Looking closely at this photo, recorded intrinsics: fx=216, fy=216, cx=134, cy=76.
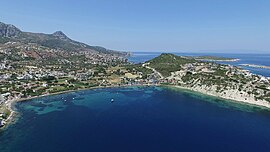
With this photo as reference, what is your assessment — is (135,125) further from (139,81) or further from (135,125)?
(139,81)

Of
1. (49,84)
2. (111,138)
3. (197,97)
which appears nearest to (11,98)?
(49,84)

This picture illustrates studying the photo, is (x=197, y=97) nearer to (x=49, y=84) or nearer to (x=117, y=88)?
(x=117, y=88)

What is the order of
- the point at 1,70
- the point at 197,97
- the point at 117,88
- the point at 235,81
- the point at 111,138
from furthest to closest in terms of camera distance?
1. the point at 1,70
2. the point at 117,88
3. the point at 235,81
4. the point at 197,97
5. the point at 111,138

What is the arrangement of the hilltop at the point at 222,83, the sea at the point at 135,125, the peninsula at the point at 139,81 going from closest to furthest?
the sea at the point at 135,125 → the peninsula at the point at 139,81 → the hilltop at the point at 222,83

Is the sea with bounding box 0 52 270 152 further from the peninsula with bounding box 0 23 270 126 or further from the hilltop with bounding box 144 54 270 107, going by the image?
the hilltop with bounding box 144 54 270 107

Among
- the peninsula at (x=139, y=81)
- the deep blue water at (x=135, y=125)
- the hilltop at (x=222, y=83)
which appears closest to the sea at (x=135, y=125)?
the deep blue water at (x=135, y=125)

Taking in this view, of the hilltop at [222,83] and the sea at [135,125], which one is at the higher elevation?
the hilltop at [222,83]

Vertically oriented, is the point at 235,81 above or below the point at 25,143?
above

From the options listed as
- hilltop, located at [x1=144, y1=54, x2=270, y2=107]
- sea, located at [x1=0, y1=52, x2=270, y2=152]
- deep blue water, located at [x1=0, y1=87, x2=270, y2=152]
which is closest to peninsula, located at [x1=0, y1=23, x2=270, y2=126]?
hilltop, located at [x1=144, y1=54, x2=270, y2=107]

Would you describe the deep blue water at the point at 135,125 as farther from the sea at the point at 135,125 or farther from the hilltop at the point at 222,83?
the hilltop at the point at 222,83
